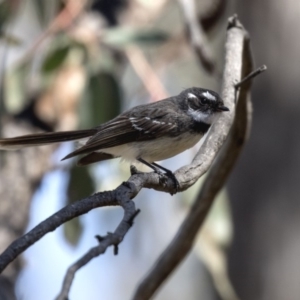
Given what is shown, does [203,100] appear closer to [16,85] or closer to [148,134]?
[148,134]

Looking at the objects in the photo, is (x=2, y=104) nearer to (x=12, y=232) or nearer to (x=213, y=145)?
(x=12, y=232)

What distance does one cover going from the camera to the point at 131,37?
3666 mm

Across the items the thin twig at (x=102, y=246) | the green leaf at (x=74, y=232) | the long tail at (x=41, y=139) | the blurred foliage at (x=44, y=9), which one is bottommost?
the green leaf at (x=74, y=232)

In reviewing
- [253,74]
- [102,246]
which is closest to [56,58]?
[253,74]

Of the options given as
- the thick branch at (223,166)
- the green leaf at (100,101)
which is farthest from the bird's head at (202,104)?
the green leaf at (100,101)

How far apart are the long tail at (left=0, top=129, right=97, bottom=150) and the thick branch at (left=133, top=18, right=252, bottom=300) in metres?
0.60

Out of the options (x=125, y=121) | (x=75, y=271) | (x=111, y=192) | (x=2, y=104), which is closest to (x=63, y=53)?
(x=2, y=104)

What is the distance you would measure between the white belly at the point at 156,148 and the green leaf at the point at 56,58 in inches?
44.4

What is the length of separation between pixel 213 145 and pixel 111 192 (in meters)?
0.68

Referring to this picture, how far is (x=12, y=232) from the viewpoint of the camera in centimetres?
372

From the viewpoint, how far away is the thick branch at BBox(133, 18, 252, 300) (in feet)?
8.55

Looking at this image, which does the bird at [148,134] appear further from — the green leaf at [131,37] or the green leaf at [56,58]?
the green leaf at [56,58]

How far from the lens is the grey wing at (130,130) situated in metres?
2.69

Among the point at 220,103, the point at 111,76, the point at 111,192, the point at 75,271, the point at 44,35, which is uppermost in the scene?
the point at 44,35
